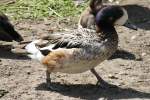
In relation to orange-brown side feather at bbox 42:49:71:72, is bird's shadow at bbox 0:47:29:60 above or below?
below

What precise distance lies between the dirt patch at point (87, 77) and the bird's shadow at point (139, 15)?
0.55 m

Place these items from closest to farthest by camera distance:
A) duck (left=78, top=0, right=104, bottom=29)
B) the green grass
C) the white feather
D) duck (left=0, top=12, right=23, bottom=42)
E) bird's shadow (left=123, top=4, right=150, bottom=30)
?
the white feather
duck (left=78, top=0, right=104, bottom=29)
duck (left=0, top=12, right=23, bottom=42)
bird's shadow (left=123, top=4, right=150, bottom=30)
the green grass

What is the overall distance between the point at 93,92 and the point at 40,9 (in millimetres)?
3781

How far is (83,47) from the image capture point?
7.18 metres

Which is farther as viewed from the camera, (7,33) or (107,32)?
(7,33)

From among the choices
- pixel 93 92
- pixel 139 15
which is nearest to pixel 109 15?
pixel 93 92

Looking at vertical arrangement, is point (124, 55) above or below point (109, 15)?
below

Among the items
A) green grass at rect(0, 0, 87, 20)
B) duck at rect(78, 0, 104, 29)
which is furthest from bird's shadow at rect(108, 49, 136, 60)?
green grass at rect(0, 0, 87, 20)

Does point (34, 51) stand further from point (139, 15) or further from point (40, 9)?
point (139, 15)

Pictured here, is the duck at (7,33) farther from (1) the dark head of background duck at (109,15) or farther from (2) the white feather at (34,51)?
(1) the dark head of background duck at (109,15)

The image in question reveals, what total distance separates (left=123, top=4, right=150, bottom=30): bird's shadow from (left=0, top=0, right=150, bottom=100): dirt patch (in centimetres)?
55

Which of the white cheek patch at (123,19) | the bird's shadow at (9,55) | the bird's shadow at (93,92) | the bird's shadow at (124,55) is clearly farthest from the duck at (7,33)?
the white cheek patch at (123,19)

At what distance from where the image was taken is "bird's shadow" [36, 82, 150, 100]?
23.6ft

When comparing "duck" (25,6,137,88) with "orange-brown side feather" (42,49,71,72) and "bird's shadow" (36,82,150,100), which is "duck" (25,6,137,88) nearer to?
"orange-brown side feather" (42,49,71,72)
